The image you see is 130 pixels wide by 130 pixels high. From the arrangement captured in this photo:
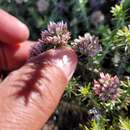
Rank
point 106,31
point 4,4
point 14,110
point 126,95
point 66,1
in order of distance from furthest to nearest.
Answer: point 4,4
point 66,1
point 106,31
point 126,95
point 14,110

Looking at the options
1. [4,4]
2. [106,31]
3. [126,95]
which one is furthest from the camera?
[4,4]

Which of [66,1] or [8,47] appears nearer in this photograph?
[8,47]

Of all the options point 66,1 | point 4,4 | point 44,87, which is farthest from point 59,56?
point 4,4

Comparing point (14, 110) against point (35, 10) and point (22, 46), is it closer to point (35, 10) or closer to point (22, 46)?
point (22, 46)

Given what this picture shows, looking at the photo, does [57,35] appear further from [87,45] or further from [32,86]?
[32,86]

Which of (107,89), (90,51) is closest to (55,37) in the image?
(90,51)

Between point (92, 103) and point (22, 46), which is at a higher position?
point (22, 46)

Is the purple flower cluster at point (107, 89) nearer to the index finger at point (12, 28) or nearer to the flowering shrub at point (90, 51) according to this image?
the flowering shrub at point (90, 51)
